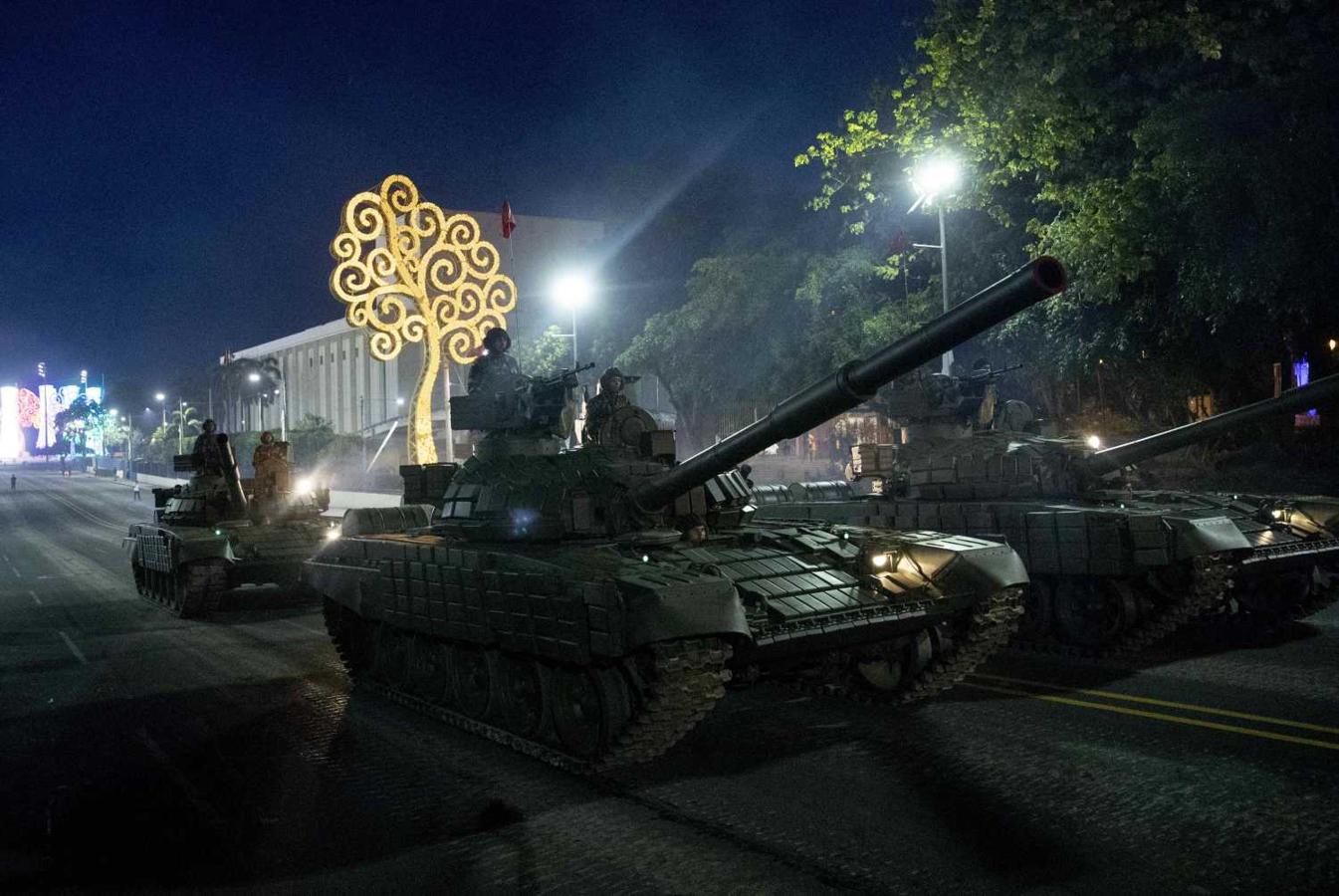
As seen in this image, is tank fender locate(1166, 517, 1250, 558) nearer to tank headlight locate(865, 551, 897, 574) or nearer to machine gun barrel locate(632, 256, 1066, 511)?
tank headlight locate(865, 551, 897, 574)

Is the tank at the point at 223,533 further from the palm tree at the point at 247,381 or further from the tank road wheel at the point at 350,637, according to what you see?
the palm tree at the point at 247,381

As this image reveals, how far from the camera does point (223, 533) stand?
15523 millimetres

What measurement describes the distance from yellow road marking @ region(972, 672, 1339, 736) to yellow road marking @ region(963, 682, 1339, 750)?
0.81ft

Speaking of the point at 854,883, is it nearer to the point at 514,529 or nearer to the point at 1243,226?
the point at 514,529

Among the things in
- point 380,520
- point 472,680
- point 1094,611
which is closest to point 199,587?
point 380,520

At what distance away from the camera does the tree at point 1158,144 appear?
17266mm

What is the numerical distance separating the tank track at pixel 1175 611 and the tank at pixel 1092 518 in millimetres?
15

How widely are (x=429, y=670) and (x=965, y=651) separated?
4.35 meters

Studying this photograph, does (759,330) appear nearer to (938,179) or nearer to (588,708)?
(938,179)

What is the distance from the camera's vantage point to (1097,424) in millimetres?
27953

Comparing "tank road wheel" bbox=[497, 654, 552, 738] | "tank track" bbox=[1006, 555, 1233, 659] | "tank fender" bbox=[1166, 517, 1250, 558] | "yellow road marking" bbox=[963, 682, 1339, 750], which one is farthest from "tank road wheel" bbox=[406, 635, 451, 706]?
"tank fender" bbox=[1166, 517, 1250, 558]

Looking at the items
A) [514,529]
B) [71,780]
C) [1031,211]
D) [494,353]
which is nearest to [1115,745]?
[514,529]

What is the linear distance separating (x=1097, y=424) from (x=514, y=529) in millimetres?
22493

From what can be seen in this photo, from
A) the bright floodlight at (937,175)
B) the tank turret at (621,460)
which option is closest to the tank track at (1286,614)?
the tank turret at (621,460)
